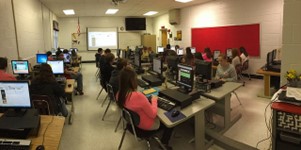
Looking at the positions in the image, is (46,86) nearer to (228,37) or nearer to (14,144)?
(14,144)

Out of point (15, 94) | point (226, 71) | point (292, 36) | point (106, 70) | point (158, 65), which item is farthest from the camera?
point (106, 70)

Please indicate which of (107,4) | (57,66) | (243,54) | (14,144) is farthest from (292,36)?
(107,4)

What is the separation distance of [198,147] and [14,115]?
6.80 ft

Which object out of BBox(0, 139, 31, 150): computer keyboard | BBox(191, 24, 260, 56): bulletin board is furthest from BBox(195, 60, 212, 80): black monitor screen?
BBox(191, 24, 260, 56): bulletin board

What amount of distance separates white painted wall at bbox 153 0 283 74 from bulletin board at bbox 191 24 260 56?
0.16 metres

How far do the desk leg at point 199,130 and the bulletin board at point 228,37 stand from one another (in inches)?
215

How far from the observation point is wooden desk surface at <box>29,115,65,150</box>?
1.73m

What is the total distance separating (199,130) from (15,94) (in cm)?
206

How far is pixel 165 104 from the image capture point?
264 centimetres

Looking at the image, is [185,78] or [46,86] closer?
[185,78]

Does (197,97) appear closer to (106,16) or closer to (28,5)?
(28,5)

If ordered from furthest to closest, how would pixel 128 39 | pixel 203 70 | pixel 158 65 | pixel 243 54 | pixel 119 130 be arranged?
1. pixel 128 39
2. pixel 243 54
3. pixel 158 65
4. pixel 119 130
5. pixel 203 70

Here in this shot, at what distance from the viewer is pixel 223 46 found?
8453 millimetres

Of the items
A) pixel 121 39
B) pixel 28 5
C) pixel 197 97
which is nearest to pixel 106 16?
pixel 121 39
